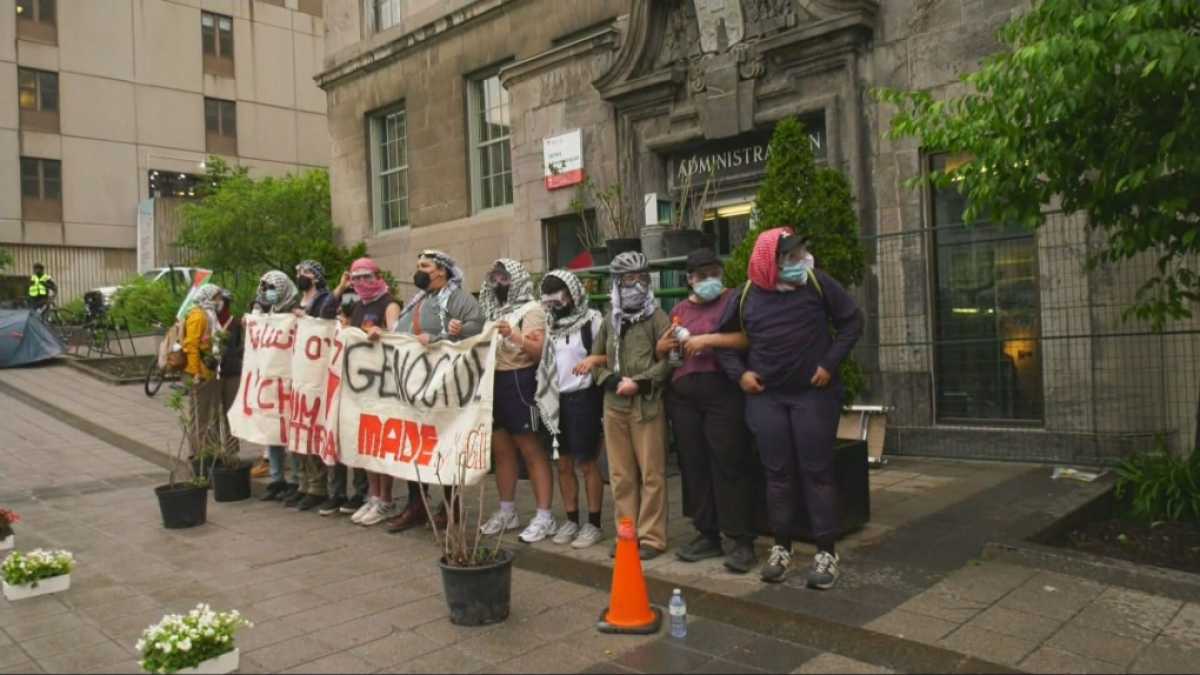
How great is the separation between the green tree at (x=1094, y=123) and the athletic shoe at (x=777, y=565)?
8.25ft

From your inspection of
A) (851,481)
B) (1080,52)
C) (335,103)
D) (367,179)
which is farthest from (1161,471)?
(335,103)

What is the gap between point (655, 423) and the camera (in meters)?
6.07

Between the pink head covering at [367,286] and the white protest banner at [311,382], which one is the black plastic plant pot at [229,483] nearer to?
the white protest banner at [311,382]

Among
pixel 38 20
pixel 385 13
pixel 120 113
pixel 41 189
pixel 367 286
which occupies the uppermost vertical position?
pixel 38 20

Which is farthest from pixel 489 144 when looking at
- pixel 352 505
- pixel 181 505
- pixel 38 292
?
pixel 38 292

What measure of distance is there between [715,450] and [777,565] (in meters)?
0.83

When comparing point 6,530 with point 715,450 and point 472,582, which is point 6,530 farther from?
point 715,450

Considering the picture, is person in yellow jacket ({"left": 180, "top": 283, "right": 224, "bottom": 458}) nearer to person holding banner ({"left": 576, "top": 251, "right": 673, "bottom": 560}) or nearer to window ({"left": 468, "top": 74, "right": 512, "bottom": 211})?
person holding banner ({"left": 576, "top": 251, "right": 673, "bottom": 560})

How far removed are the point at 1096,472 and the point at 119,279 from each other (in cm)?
3855

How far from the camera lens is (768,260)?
215 inches

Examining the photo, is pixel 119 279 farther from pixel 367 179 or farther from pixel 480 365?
pixel 480 365

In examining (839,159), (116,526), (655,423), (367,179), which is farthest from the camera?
(367,179)

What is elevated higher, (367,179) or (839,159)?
(367,179)

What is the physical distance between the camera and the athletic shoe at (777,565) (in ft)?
17.8
